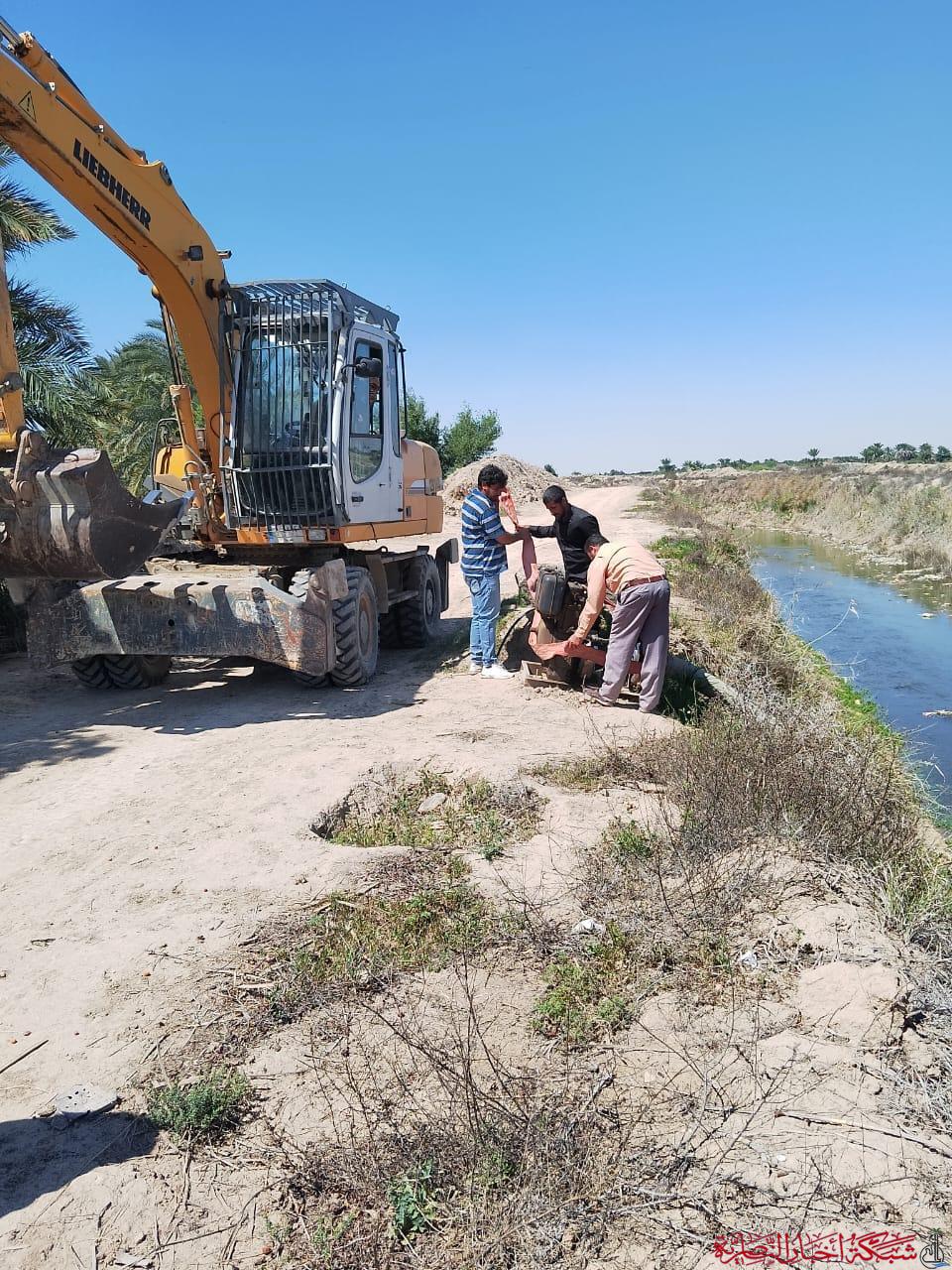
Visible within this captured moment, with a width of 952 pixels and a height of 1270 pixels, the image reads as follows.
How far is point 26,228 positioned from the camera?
36.7 feet

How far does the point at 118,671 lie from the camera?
8.41 meters

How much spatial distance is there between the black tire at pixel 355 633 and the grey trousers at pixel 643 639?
2292mm

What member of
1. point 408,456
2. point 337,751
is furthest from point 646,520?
point 337,751

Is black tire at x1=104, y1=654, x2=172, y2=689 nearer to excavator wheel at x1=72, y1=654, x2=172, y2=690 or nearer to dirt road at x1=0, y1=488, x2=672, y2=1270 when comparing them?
excavator wheel at x1=72, y1=654, x2=172, y2=690

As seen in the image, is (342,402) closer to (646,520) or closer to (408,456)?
(408,456)

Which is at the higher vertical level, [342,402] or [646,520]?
[342,402]

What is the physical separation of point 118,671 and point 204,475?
1.98 metres

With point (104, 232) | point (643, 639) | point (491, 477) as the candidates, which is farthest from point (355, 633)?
point (104, 232)

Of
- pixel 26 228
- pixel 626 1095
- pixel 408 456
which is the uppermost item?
pixel 26 228

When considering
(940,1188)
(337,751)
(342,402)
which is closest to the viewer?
(940,1188)

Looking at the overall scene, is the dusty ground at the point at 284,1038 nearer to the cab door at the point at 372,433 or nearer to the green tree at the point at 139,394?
the cab door at the point at 372,433

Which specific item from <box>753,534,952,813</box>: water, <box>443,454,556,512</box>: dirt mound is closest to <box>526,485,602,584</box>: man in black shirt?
<box>753,534,952,813</box>: water

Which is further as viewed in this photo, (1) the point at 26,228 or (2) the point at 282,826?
(1) the point at 26,228

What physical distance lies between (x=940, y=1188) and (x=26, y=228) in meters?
12.8
